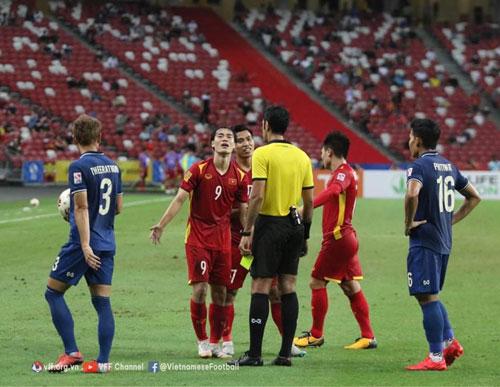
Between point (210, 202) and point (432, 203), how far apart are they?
2039 millimetres

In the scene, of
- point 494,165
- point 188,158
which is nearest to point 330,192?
point 188,158

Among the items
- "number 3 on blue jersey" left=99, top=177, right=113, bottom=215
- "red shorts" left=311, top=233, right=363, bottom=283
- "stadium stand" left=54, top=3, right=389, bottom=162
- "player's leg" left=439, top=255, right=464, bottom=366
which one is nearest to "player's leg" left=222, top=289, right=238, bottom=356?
"red shorts" left=311, top=233, right=363, bottom=283

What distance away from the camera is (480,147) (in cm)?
5219

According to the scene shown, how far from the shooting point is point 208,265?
10992 mm

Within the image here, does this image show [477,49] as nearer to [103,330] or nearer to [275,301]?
[275,301]

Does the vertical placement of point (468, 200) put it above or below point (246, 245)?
above

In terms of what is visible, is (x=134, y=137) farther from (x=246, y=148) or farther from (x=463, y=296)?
(x=246, y=148)

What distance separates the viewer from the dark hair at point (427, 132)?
10.3 m

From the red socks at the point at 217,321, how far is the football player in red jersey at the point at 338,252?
116cm

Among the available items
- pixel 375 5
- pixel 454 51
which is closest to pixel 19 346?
pixel 454 51

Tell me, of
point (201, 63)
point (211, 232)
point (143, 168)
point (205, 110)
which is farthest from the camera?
point (201, 63)

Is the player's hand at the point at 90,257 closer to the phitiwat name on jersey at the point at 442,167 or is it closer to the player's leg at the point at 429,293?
the player's leg at the point at 429,293

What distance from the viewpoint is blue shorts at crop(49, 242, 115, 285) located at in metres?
9.98

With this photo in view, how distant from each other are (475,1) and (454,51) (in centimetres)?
562
